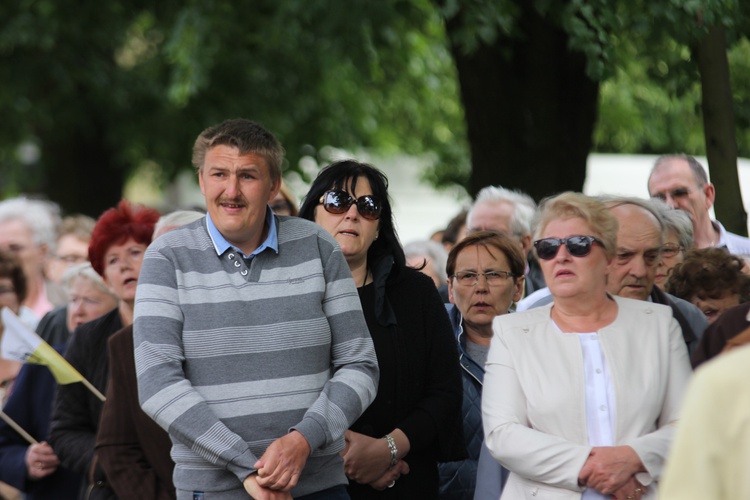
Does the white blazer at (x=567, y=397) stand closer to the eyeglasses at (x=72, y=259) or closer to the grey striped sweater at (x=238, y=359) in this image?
the grey striped sweater at (x=238, y=359)

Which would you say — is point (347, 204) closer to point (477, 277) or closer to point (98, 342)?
point (477, 277)

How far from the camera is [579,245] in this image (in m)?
4.56

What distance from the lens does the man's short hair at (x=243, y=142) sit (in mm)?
4266

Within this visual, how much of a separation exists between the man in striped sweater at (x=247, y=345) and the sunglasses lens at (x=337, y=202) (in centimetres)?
70

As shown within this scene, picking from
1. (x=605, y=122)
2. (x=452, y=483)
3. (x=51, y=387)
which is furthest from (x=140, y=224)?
(x=605, y=122)

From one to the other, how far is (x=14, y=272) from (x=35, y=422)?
1160 mm

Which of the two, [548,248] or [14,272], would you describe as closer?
[548,248]

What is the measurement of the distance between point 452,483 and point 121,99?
1090 centimetres

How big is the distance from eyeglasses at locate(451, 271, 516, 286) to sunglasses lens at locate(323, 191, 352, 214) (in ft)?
3.09

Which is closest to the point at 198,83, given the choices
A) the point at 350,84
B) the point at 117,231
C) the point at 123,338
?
the point at 350,84

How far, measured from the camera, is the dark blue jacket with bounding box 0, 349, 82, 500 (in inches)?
225

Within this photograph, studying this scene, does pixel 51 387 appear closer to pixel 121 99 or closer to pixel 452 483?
pixel 452 483

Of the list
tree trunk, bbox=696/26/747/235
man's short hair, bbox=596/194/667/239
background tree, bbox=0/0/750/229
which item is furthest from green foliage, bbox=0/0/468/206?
man's short hair, bbox=596/194/667/239

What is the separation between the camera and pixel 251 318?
405 centimetres
